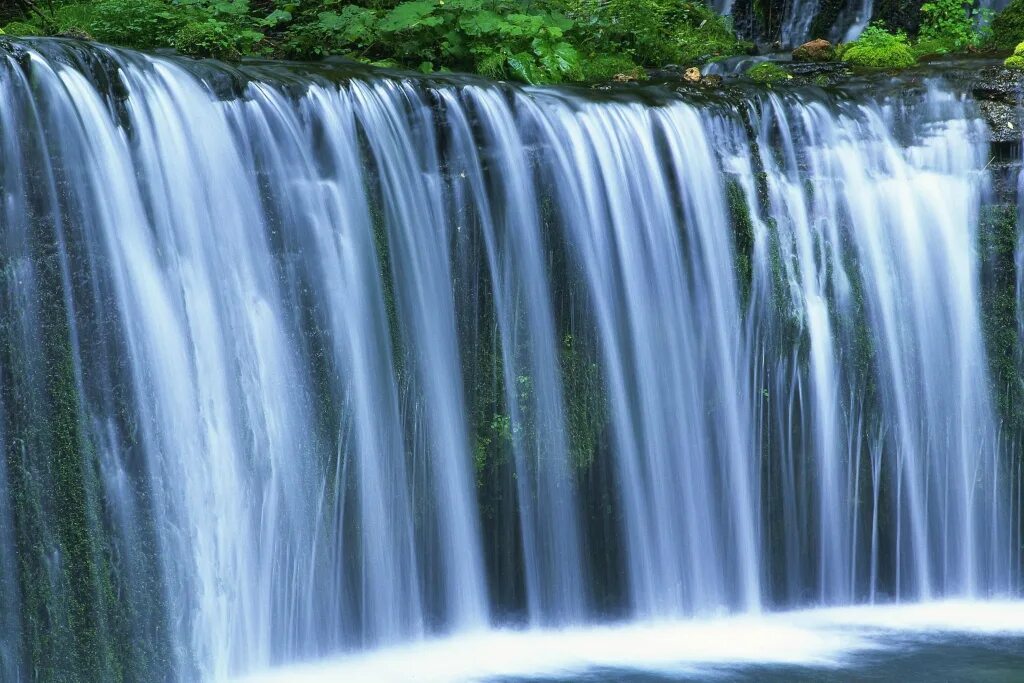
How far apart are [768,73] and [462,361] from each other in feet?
14.5

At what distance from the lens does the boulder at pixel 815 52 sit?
37.5 feet

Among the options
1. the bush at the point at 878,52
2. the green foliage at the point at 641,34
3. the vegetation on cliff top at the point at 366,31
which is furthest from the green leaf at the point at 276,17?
the bush at the point at 878,52

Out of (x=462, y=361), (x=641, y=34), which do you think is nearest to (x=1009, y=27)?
(x=641, y=34)

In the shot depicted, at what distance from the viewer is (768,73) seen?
1067 cm

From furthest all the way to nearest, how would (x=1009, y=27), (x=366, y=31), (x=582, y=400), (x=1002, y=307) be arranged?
(x=1009, y=27) < (x=366, y=31) < (x=1002, y=307) < (x=582, y=400)

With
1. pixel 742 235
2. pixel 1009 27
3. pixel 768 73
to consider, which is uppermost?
pixel 1009 27

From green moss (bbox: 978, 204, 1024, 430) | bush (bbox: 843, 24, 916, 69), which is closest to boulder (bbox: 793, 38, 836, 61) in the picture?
bush (bbox: 843, 24, 916, 69)

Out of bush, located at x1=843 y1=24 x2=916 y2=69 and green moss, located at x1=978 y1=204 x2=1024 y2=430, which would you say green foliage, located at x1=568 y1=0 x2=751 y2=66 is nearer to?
bush, located at x1=843 y1=24 x2=916 y2=69

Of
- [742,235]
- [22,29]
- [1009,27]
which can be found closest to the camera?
[742,235]

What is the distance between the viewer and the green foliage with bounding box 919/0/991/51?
1209cm

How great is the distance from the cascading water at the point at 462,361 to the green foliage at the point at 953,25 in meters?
3.30

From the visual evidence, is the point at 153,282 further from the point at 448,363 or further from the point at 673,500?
the point at 673,500

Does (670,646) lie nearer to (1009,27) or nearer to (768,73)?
(768,73)

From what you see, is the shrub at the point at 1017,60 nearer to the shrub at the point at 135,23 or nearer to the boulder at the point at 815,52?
the boulder at the point at 815,52
